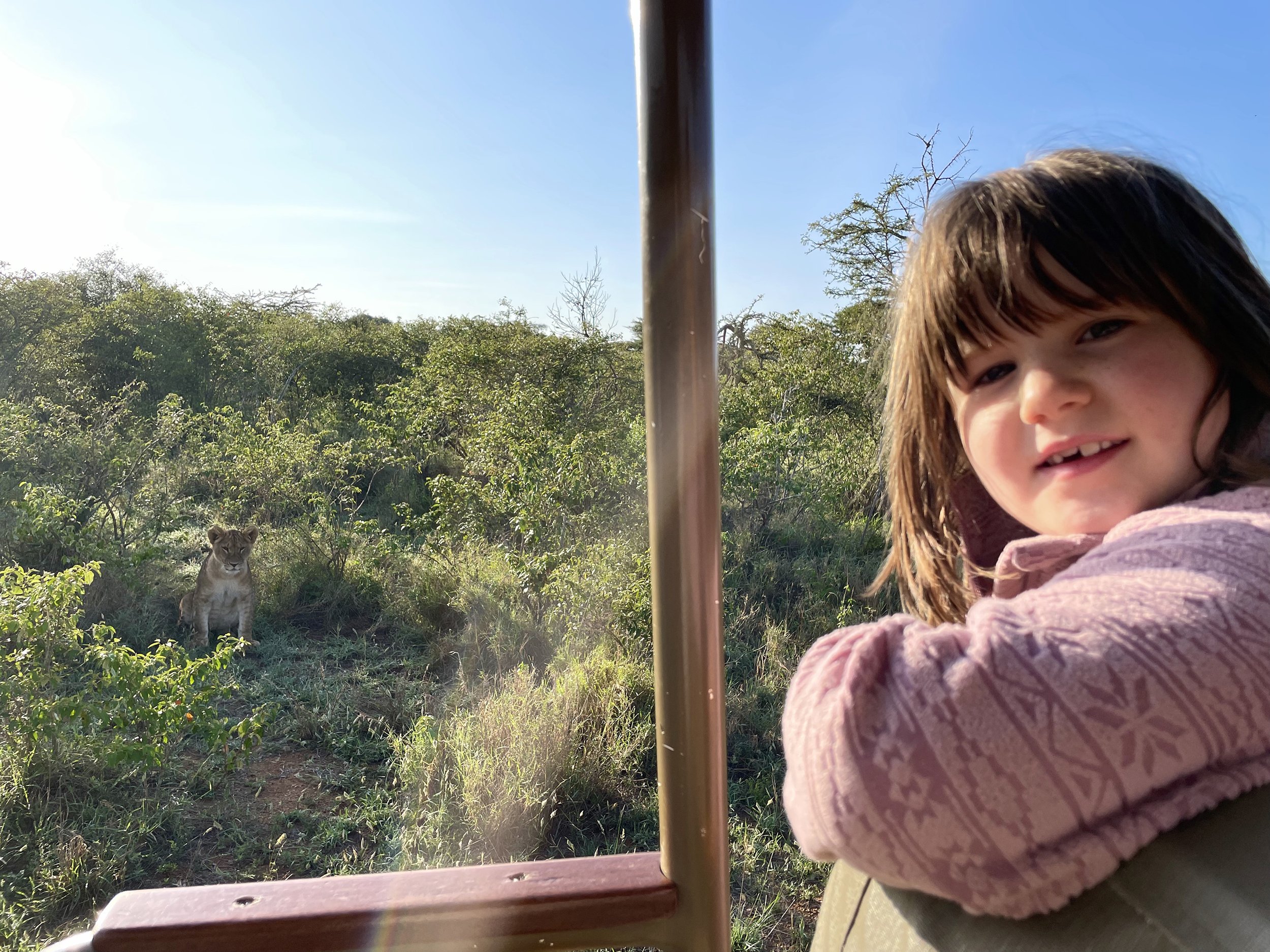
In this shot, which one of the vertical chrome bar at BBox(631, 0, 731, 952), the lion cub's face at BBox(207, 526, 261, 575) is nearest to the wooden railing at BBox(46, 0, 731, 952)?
the vertical chrome bar at BBox(631, 0, 731, 952)

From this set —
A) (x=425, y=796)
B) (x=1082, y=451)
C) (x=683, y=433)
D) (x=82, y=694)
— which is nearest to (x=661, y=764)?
(x=683, y=433)

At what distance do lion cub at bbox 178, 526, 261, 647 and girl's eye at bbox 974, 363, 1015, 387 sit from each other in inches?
175

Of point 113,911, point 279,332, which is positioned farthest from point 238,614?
point 279,332

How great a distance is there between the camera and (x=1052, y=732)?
0.30 metres

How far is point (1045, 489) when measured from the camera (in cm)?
47

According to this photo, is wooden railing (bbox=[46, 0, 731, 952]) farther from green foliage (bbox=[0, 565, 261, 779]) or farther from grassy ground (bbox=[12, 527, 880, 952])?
green foliage (bbox=[0, 565, 261, 779])

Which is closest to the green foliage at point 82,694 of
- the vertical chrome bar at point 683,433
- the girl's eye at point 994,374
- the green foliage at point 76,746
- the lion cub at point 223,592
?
the green foliage at point 76,746

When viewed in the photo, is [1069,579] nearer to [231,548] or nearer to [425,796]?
[425,796]

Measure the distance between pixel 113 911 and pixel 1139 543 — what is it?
69cm

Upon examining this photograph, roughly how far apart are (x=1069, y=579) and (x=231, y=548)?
462cm

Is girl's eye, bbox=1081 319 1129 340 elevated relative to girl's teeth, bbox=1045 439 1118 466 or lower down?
elevated

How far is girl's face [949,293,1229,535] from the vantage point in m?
0.44

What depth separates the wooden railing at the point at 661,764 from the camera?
1.79ft

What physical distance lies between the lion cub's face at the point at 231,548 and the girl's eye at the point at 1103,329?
456 centimetres
